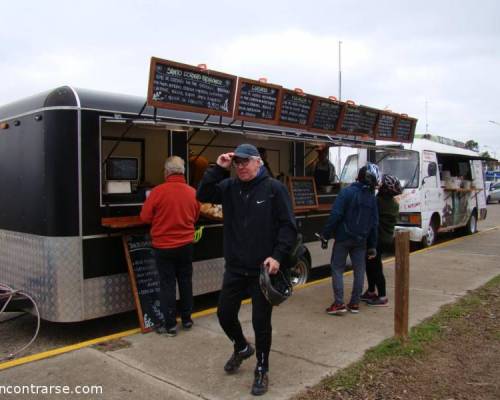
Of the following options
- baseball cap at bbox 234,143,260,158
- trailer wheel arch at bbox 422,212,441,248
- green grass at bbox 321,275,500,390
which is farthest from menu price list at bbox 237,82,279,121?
trailer wheel arch at bbox 422,212,441,248

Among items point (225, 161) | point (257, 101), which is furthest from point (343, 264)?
point (225, 161)

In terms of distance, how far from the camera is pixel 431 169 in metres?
11.4

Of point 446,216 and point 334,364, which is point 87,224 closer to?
point 334,364

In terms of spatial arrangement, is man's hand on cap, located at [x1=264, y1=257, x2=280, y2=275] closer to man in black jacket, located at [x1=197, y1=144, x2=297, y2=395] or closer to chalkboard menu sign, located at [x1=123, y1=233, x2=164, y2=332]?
man in black jacket, located at [x1=197, y1=144, x2=297, y2=395]

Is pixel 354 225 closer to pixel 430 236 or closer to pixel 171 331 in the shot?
pixel 171 331

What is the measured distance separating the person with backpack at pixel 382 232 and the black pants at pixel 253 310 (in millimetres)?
2804

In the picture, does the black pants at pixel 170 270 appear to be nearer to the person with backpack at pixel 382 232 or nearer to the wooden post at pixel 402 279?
the wooden post at pixel 402 279

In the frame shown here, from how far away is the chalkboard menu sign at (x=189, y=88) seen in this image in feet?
16.6

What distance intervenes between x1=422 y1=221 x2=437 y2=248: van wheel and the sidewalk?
4938mm

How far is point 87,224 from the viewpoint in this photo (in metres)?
5.02

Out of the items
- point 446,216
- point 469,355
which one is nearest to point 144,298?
point 469,355

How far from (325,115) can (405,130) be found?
8.99 ft

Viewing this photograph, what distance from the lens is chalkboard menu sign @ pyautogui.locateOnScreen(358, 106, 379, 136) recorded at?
27.6 feet

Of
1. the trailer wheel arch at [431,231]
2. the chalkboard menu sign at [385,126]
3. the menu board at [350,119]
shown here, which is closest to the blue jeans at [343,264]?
the menu board at [350,119]
